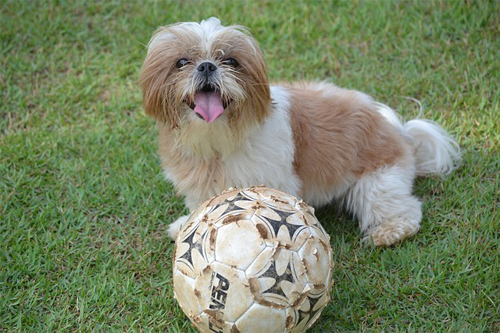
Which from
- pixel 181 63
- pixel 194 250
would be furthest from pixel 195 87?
pixel 194 250

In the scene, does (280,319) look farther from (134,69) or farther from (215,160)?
(134,69)

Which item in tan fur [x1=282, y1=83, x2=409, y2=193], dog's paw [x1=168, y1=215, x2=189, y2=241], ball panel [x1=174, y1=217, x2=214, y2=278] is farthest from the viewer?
dog's paw [x1=168, y1=215, x2=189, y2=241]

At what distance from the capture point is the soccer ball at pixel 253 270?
289cm

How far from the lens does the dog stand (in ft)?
11.5

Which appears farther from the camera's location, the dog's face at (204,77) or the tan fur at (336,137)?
the tan fur at (336,137)

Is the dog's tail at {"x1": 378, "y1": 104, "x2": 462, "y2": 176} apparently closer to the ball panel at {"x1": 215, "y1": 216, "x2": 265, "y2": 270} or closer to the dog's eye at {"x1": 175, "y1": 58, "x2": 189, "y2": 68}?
the dog's eye at {"x1": 175, "y1": 58, "x2": 189, "y2": 68}

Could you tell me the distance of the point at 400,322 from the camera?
137 inches

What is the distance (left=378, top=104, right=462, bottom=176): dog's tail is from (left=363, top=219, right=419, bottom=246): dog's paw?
0.66 meters

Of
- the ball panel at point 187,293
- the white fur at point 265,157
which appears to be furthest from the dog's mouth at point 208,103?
the ball panel at point 187,293

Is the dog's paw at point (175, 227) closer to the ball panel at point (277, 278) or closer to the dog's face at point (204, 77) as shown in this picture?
the dog's face at point (204, 77)

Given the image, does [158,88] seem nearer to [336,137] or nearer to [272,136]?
[272,136]

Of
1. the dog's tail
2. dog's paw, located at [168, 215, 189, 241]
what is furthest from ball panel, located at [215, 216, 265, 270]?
the dog's tail

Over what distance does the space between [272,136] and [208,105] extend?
1.66 feet

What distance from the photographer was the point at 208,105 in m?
3.51
